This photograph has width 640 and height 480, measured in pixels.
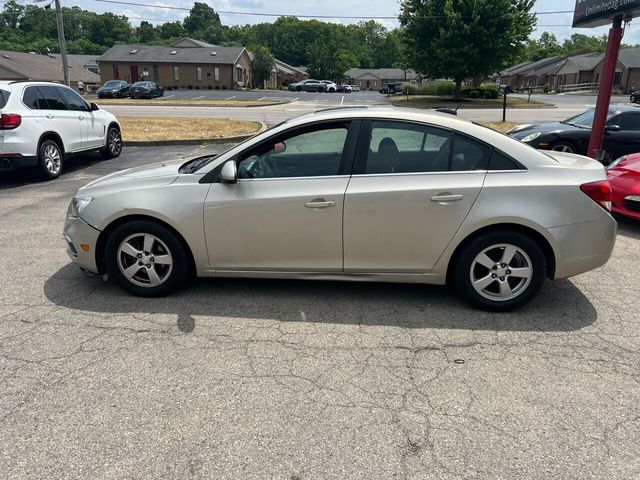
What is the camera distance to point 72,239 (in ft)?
13.9

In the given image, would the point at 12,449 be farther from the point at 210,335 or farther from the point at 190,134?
the point at 190,134

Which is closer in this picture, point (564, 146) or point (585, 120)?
point (564, 146)

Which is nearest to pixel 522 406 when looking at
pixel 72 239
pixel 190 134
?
pixel 72 239

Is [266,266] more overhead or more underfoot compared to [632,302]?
more overhead

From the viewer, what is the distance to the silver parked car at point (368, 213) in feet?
12.6

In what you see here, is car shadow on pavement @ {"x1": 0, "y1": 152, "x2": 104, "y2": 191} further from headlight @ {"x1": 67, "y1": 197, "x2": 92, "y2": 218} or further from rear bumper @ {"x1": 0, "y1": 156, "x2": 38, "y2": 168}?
headlight @ {"x1": 67, "y1": 197, "x2": 92, "y2": 218}

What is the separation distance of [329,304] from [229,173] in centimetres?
136

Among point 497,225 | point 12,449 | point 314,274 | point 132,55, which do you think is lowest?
point 12,449

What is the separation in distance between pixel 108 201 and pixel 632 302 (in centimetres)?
457

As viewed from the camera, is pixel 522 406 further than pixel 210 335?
No

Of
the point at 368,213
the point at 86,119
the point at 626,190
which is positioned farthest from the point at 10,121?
the point at 626,190

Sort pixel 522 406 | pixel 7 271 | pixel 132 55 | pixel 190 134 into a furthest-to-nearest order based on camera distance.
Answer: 1. pixel 132 55
2. pixel 190 134
3. pixel 7 271
4. pixel 522 406

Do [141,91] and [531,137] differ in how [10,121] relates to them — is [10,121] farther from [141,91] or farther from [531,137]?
[141,91]

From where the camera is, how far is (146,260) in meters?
Answer: 4.18
